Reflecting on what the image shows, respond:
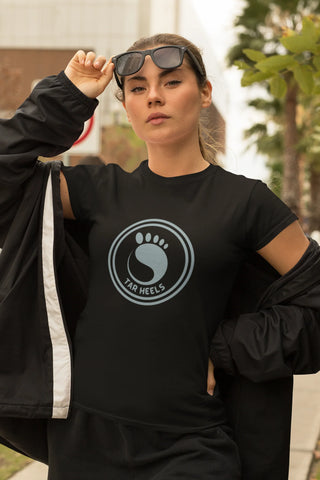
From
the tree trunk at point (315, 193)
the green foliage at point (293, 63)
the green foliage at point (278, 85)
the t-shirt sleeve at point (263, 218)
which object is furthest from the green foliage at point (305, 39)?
the tree trunk at point (315, 193)

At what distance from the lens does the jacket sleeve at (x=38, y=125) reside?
2.26 meters

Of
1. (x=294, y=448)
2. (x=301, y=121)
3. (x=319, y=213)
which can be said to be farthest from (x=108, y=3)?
(x=294, y=448)

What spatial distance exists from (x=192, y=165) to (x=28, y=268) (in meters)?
0.69

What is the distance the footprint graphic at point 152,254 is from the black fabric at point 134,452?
1.67ft

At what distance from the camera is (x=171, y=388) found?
2.26 m

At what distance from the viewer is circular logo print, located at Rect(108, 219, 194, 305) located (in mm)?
2264

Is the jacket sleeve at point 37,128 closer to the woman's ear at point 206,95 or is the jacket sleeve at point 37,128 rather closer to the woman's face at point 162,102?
the woman's face at point 162,102

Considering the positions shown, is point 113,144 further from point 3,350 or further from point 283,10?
point 3,350

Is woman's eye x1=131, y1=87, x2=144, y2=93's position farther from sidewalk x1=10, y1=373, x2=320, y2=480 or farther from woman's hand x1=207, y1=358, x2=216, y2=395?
sidewalk x1=10, y1=373, x2=320, y2=480

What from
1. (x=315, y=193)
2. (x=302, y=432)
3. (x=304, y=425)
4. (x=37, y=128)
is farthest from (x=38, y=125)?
(x=315, y=193)

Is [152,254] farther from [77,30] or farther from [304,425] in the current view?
[77,30]

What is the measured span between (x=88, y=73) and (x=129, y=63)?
0.49ft

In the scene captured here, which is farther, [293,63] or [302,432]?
[302,432]

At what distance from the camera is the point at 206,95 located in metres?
2.59
